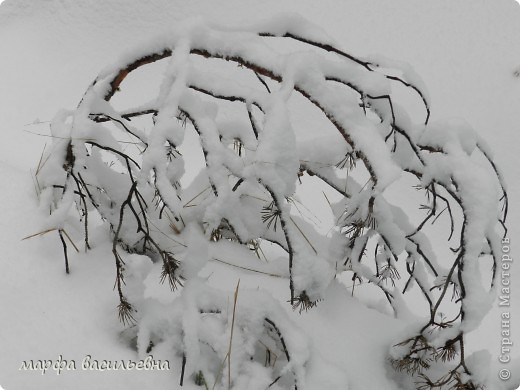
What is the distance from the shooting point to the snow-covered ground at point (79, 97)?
3.75ft

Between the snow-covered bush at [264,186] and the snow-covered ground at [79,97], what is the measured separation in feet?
0.25

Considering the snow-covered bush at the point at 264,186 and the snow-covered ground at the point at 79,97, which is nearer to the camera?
the snow-covered bush at the point at 264,186

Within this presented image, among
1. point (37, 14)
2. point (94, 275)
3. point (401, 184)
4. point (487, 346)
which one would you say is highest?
point (37, 14)

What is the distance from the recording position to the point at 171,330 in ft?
3.90

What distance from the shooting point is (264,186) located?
3.26 ft

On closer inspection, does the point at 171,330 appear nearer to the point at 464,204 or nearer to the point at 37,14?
the point at 464,204

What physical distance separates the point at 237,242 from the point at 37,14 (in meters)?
2.23

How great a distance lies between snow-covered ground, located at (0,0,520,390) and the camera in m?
1.14

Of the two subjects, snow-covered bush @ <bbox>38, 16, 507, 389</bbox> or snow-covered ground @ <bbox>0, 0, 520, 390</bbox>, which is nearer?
snow-covered bush @ <bbox>38, 16, 507, 389</bbox>

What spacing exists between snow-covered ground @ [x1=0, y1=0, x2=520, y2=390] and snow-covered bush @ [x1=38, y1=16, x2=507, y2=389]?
3.0 inches

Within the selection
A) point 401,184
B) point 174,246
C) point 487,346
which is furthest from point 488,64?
point 174,246

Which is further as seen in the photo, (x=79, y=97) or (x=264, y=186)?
(x=79, y=97)

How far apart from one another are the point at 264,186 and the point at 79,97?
6.15 feet

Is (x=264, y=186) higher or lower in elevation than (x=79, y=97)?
higher
